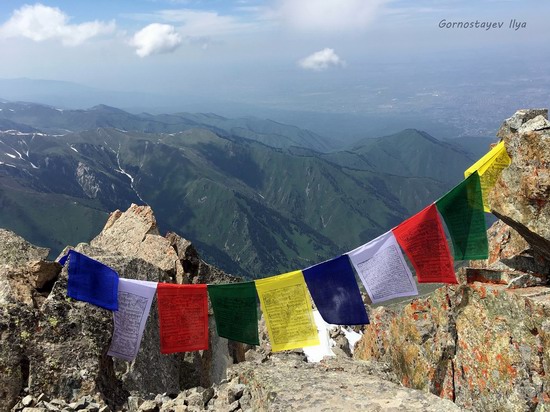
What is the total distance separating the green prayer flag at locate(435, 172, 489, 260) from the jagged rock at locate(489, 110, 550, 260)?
3.47ft

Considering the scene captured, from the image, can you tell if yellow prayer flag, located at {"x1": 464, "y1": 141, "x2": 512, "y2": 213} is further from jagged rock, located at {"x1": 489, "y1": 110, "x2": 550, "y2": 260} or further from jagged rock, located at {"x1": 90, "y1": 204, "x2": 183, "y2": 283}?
jagged rock, located at {"x1": 90, "y1": 204, "x2": 183, "y2": 283}

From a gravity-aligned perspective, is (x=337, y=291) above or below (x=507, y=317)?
above

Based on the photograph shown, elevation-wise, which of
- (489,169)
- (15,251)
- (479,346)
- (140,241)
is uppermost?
(489,169)

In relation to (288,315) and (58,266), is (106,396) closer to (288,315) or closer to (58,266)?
(58,266)

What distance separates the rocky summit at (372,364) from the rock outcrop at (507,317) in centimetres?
3

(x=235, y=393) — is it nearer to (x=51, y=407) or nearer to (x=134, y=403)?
(x=134, y=403)

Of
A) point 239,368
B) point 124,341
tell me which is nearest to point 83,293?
point 124,341

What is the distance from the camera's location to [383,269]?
546 inches

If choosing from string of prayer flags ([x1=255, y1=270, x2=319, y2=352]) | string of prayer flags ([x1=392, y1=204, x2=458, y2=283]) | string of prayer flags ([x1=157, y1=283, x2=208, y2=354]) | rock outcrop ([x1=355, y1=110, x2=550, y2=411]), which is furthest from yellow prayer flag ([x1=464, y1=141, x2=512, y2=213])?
string of prayer flags ([x1=157, y1=283, x2=208, y2=354])

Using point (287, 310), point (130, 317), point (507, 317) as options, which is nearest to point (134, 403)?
point (130, 317)

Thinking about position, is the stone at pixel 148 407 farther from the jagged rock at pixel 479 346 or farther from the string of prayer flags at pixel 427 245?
the string of prayer flags at pixel 427 245

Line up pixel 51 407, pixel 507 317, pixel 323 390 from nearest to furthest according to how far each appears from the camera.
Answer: pixel 51 407 → pixel 323 390 → pixel 507 317

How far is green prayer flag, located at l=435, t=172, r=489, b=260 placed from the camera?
46.8 ft

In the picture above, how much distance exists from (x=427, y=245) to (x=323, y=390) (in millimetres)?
6075
